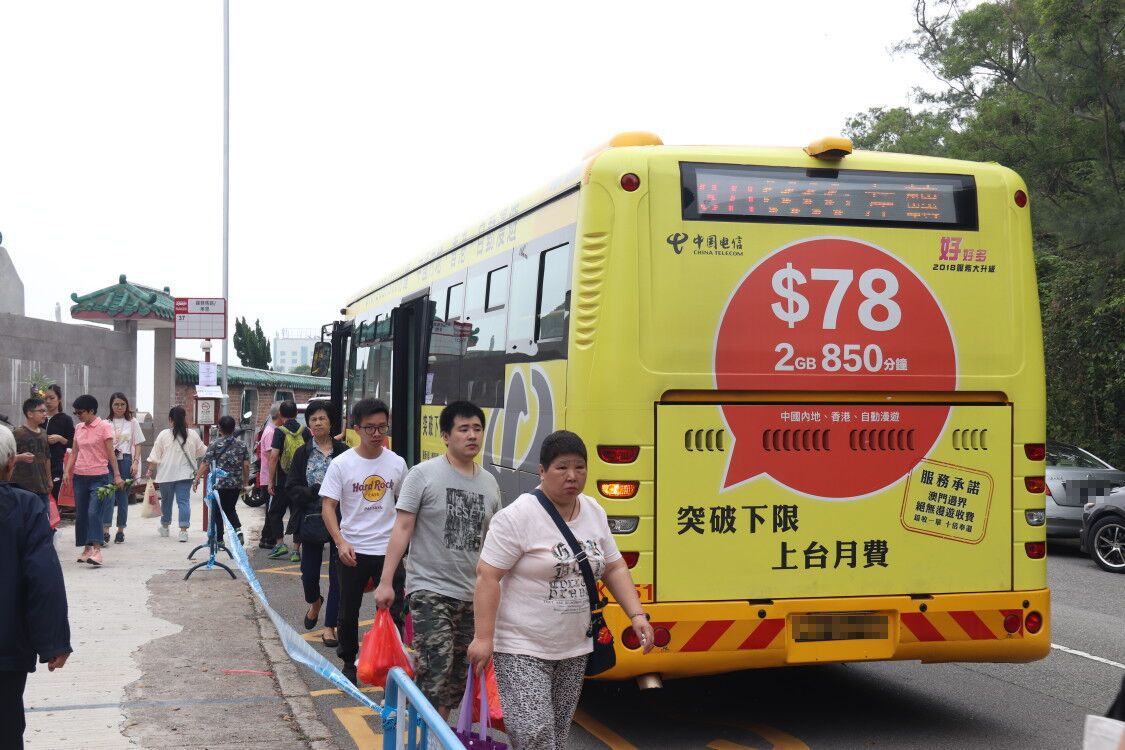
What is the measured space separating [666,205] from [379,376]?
7843 mm

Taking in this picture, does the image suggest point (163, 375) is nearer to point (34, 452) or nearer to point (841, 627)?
point (34, 452)

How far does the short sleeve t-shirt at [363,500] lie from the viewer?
7.77 m

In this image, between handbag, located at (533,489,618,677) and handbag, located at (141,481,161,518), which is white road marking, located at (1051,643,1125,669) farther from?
handbag, located at (141,481,161,518)

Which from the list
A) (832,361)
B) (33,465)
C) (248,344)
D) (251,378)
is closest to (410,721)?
(832,361)

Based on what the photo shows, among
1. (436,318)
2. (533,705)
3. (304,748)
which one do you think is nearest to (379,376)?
(436,318)

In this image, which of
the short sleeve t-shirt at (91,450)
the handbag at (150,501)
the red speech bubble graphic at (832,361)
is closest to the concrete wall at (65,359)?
the handbag at (150,501)

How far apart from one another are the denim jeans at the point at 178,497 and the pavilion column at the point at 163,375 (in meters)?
10.4

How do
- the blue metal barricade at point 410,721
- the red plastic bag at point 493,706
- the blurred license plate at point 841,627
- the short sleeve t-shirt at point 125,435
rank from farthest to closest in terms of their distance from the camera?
1. the short sleeve t-shirt at point 125,435
2. the blurred license plate at point 841,627
3. the red plastic bag at point 493,706
4. the blue metal barricade at point 410,721

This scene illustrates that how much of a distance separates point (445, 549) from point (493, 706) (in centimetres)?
103

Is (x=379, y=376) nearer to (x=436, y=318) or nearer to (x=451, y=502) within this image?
(x=436, y=318)

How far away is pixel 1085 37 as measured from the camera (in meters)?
17.0

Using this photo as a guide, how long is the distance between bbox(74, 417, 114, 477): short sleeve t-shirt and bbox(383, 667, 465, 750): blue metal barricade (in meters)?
9.65

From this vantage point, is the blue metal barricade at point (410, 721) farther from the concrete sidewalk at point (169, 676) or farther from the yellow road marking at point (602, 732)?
the yellow road marking at point (602, 732)

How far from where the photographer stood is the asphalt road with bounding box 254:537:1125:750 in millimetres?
6707
